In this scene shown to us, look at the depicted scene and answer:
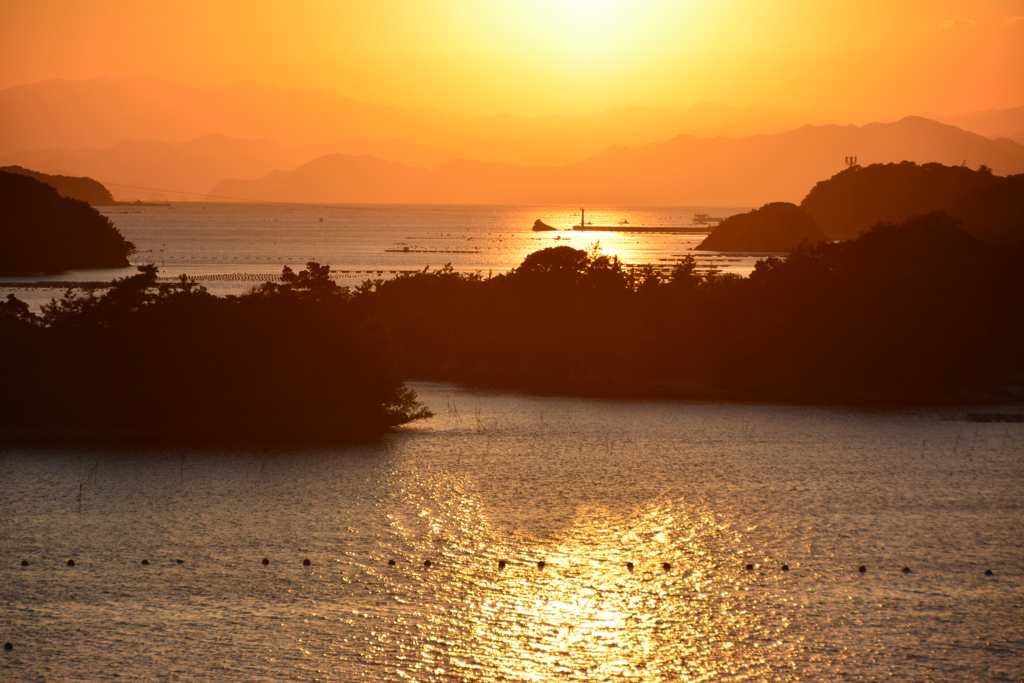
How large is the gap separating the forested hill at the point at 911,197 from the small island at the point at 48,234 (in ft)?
302

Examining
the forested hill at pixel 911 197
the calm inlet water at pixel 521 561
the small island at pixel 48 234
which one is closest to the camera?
the calm inlet water at pixel 521 561

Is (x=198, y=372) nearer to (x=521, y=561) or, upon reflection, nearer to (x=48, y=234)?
(x=521, y=561)

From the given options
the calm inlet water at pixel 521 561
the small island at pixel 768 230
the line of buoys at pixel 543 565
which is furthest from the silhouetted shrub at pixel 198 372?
the small island at pixel 768 230

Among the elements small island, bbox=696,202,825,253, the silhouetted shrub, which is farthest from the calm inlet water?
small island, bbox=696,202,825,253

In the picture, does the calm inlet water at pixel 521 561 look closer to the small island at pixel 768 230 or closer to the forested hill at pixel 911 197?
the forested hill at pixel 911 197

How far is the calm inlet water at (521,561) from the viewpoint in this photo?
17469 millimetres

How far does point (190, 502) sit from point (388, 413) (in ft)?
38.2

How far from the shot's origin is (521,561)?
882 inches

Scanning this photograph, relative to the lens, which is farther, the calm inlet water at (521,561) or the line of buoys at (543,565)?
the line of buoys at (543,565)

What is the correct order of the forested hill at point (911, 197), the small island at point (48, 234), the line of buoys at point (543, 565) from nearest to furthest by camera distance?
the line of buoys at point (543, 565)
the forested hill at point (911, 197)
the small island at point (48, 234)

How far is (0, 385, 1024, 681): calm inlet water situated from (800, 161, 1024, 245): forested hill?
75184 mm

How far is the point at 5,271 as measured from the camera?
114125mm

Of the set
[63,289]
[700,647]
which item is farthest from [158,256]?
[700,647]

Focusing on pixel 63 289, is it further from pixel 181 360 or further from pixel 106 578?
pixel 106 578
